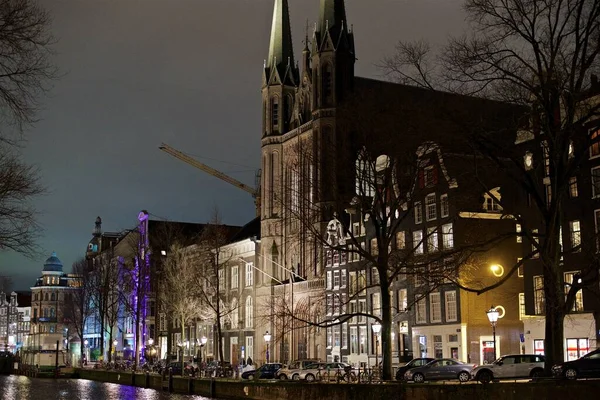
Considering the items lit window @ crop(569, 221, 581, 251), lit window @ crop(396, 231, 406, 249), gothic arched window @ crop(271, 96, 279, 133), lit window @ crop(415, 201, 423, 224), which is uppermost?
gothic arched window @ crop(271, 96, 279, 133)

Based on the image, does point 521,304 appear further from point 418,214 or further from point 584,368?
point 584,368

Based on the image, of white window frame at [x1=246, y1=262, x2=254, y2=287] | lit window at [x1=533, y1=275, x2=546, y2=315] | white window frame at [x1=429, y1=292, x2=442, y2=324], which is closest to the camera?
lit window at [x1=533, y1=275, x2=546, y2=315]

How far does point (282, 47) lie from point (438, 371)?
220 feet

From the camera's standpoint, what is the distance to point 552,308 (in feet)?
114

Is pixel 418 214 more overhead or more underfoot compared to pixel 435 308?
more overhead

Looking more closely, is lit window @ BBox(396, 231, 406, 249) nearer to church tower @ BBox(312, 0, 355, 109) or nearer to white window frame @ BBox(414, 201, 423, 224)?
white window frame @ BBox(414, 201, 423, 224)

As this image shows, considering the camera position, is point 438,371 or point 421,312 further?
point 421,312

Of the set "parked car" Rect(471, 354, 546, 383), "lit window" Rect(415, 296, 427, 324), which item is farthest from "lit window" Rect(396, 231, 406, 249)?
"parked car" Rect(471, 354, 546, 383)

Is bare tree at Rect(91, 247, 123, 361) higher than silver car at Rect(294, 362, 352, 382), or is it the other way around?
bare tree at Rect(91, 247, 123, 361)

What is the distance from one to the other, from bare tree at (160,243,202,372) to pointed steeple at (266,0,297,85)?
92.6 feet

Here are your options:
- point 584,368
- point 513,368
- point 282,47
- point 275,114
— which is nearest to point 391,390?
point 584,368

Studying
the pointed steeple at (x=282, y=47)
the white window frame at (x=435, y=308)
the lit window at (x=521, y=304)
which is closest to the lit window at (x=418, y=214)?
the white window frame at (x=435, y=308)

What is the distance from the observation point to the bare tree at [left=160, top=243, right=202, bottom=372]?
89062 millimetres

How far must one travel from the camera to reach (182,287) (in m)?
89.2
